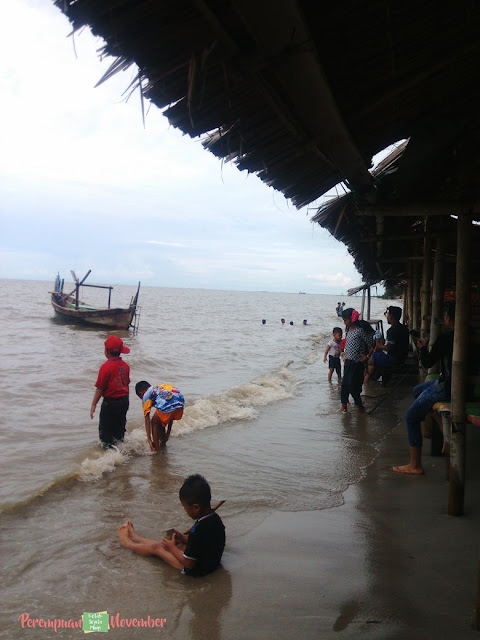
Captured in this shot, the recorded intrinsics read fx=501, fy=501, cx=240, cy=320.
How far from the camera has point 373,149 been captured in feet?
13.7

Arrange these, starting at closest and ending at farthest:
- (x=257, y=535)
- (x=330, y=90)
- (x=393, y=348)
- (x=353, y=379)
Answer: (x=330, y=90) < (x=257, y=535) < (x=353, y=379) < (x=393, y=348)

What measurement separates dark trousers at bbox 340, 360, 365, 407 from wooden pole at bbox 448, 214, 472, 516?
15.0 ft

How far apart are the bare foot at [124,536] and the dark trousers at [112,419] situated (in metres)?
2.52

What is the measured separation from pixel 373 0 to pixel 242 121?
941 millimetres

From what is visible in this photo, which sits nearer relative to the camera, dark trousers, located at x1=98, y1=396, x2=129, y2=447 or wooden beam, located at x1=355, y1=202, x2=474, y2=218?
wooden beam, located at x1=355, y1=202, x2=474, y2=218

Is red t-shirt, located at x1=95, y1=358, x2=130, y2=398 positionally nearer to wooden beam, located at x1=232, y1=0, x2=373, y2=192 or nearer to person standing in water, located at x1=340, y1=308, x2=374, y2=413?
person standing in water, located at x1=340, y1=308, x2=374, y2=413

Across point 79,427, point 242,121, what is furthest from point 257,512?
point 79,427

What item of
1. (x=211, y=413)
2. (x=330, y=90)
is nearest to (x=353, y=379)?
(x=211, y=413)

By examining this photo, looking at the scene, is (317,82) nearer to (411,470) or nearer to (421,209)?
(421,209)

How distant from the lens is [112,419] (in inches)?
265

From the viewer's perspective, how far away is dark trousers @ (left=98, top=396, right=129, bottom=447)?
662 centimetres

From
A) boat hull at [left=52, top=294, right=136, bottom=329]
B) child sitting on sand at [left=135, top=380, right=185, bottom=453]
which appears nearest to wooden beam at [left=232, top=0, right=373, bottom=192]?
child sitting on sand at [left=135, top=380, right=185, bottom=453]

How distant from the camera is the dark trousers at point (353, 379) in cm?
871

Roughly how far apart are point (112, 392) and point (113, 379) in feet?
0.58
